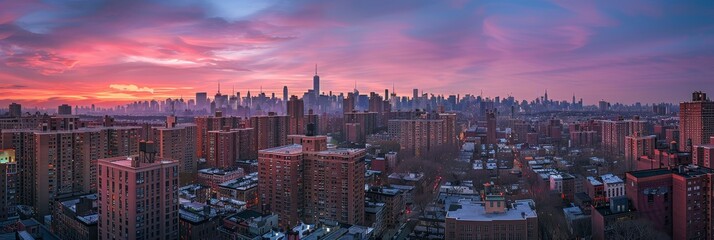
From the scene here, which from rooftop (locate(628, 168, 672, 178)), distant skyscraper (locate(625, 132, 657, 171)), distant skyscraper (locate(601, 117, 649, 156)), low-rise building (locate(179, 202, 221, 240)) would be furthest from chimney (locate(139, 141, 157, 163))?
distant skyscraper (locate(601, 117, 649, 156))

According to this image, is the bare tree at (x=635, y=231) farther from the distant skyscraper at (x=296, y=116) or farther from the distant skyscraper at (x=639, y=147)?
the distant skyscraper at (x=296, y=116)

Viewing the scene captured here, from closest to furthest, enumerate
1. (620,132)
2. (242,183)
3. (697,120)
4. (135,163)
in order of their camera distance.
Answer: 1. (135,163)
2. (242,183)
3. (697,120)
4. (620,132)

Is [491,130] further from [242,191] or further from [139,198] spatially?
[139,198]

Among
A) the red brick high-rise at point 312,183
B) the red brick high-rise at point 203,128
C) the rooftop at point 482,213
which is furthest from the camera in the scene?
the red brick high-rise at point 203,128

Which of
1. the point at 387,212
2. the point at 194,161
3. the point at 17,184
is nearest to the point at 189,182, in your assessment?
the point at 194,161

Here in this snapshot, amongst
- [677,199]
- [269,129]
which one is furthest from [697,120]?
[269,129]

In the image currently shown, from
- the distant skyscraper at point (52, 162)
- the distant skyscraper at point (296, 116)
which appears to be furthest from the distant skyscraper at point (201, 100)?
the distant skyscraper at point (52, 162)
